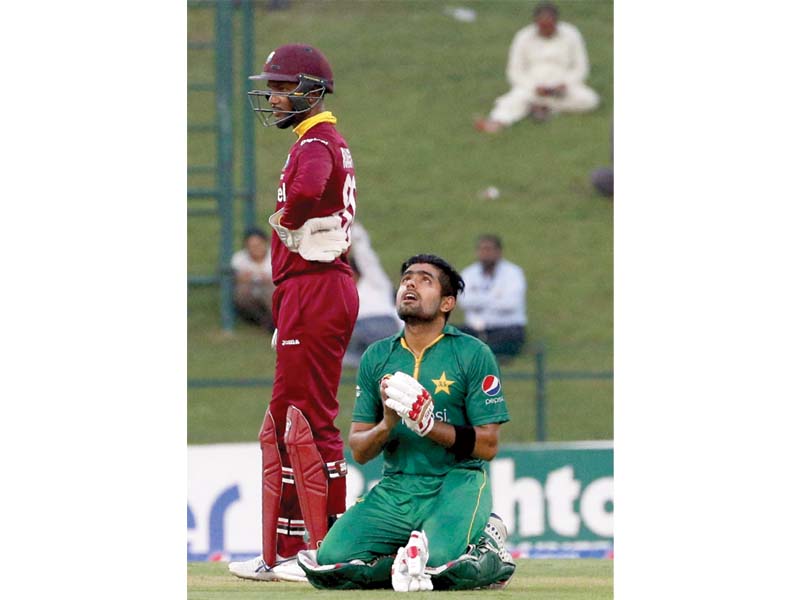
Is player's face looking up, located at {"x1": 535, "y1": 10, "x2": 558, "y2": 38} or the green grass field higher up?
player's face looking up, located at {"x1": 535, "y1": 10, "x2": 558, "y2": 38}

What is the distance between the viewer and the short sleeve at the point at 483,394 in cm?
688

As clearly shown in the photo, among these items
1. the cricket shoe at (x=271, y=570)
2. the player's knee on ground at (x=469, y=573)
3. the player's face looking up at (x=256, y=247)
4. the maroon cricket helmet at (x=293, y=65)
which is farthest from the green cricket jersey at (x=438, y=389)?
the player's face looking up at (x=256, y=247)

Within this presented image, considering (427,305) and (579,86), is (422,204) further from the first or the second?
(427,305)

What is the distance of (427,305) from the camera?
274 inches

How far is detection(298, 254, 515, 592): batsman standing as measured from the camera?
6720 millimetres

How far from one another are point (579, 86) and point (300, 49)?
10.9m

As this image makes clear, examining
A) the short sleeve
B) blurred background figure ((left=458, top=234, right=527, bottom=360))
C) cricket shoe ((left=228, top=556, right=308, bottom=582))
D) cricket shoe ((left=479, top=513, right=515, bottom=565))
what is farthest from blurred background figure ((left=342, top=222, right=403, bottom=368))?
the short sleeve

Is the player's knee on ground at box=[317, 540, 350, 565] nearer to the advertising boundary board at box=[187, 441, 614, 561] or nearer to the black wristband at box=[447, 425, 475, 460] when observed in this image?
the black wristband at box=[447, 425, 475, 460]

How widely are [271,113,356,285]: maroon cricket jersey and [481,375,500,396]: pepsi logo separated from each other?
0.90 meters

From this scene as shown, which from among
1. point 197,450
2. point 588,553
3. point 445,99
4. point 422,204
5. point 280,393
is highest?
point 445,99

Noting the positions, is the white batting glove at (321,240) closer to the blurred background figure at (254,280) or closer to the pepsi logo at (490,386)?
the pepsi logo at (490,386)

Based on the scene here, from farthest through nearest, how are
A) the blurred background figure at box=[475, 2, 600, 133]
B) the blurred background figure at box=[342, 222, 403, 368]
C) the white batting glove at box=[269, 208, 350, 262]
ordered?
the blurred background figure at box=[475, 2, 600, 133], the blurred background figure at box=[342, 222, 403, 368], the white batting glove at box=[269, 208, 350, 262]

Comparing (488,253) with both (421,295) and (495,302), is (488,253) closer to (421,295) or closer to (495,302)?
(495,302)
